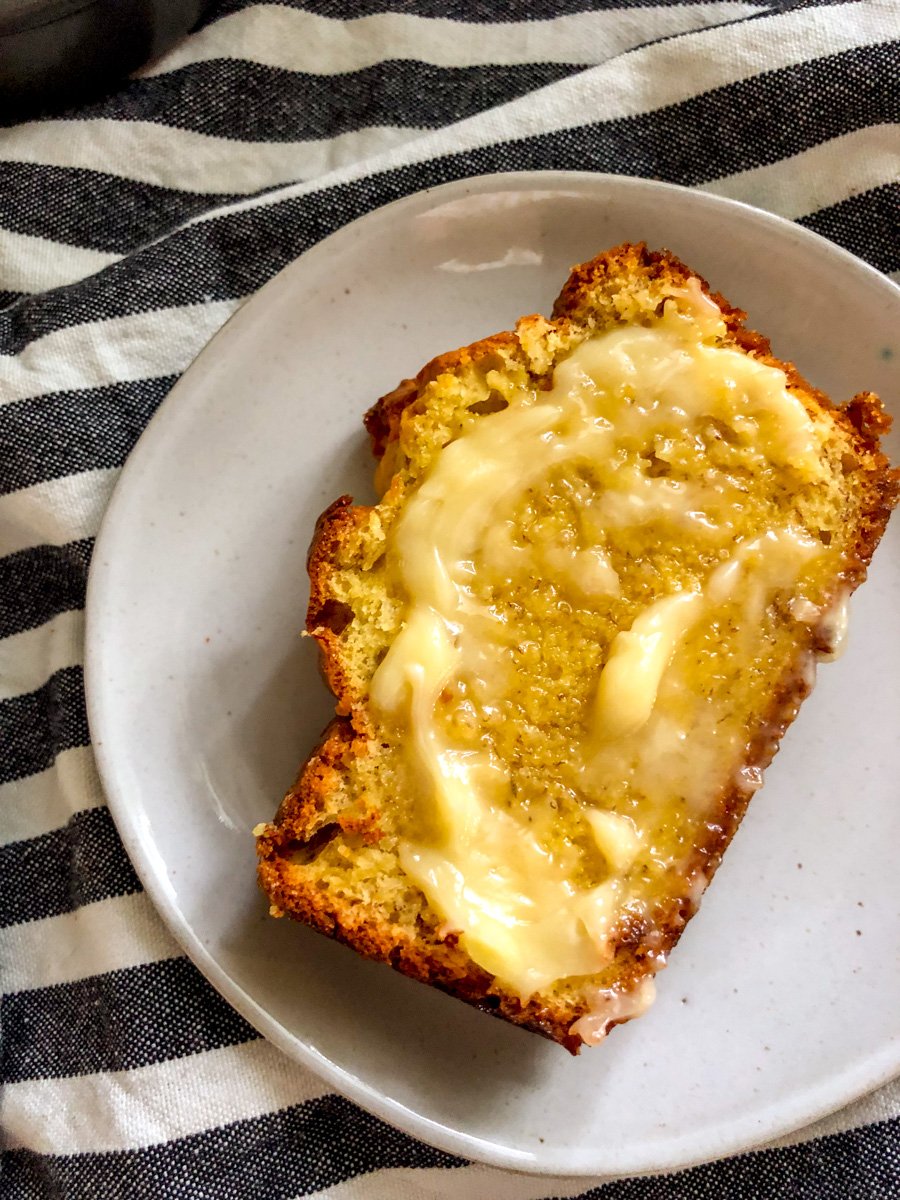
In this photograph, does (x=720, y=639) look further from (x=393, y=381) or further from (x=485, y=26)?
(x=485, y=26)

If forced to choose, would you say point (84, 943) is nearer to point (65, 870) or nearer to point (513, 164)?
point (65, 870)

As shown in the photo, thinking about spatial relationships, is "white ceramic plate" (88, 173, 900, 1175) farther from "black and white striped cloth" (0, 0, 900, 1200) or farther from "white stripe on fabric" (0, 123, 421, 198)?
"white stripe on fabric" (0, 123, 421, 198)

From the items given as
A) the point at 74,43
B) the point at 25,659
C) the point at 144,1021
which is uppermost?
the point at 74,43

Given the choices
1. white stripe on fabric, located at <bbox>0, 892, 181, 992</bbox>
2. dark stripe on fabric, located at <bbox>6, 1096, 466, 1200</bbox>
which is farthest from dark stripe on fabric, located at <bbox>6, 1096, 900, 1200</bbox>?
white stripe on fabric, located at <bbox>0, 892, 181, 992</bbox>

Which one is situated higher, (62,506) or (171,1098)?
(62,506)

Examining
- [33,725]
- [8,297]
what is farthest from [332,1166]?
[8,297]

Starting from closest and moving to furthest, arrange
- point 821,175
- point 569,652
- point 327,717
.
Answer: point 569,652 < point 327,717 < point 821,175

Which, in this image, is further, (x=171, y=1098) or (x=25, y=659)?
(x=25, y=659)
